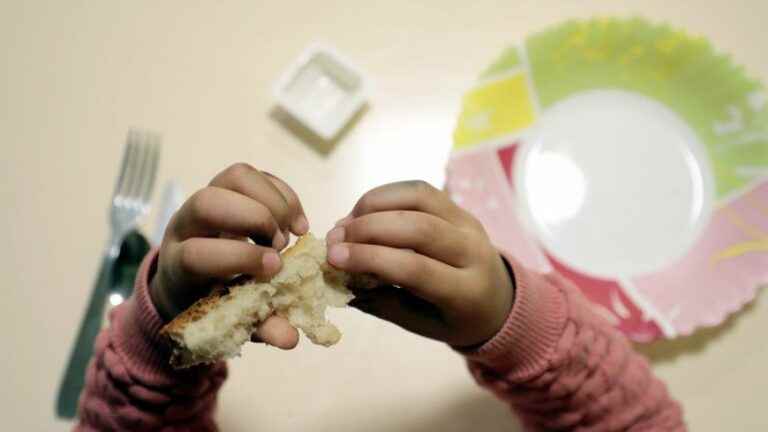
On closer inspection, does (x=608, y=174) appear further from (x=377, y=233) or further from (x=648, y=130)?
(x=377, y=233)

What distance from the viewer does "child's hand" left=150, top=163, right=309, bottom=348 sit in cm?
35

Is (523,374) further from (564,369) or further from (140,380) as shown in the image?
(140,380)

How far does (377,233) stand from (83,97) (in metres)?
0.48

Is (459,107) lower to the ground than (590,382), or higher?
higher

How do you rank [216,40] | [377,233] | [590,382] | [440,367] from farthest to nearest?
[216,40] → [440,367] → [590,382] → [377,233]

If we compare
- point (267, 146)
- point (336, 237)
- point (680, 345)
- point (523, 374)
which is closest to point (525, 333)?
point (523, 374)

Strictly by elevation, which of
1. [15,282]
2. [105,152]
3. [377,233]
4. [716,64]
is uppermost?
[716,64]

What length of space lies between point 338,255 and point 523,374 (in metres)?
0.18

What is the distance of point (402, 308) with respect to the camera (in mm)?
410

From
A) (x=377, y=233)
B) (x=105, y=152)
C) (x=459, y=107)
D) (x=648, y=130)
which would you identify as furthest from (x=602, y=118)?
(x=105, y=152)

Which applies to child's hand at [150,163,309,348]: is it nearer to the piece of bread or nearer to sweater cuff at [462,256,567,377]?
the piece of bread

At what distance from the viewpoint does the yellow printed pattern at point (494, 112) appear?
→ 2.14 feet

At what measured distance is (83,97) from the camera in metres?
0.70

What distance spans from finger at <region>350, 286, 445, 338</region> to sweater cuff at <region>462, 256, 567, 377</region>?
44mm
